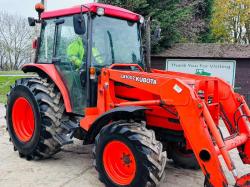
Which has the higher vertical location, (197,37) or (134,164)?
(197,37)

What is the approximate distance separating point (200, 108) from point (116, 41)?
6.34 feet

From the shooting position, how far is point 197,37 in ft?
61.8

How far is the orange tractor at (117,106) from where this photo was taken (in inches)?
151

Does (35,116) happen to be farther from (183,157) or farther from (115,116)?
(183,157)

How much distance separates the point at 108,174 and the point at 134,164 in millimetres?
412

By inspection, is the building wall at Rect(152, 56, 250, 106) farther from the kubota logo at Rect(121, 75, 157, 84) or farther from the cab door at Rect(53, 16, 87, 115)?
the kubota logo at Rect(121, 75, 157, 84)

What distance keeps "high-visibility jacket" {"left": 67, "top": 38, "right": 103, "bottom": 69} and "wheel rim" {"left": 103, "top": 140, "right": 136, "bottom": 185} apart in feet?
4.44

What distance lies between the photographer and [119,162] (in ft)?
14.0

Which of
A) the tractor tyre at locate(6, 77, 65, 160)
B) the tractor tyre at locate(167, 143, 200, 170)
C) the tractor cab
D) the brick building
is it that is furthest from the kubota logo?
the brick building

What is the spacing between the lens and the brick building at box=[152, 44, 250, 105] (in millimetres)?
12832

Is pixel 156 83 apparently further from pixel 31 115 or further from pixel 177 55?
pixel 177 55

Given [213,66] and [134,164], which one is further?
[213,66]

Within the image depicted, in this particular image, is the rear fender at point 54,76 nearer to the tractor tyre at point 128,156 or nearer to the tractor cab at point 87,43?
the tractor cab at point 87,43

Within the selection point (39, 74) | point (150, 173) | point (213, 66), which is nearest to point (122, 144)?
point (150, 173)
